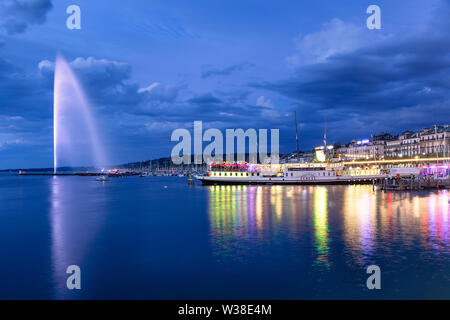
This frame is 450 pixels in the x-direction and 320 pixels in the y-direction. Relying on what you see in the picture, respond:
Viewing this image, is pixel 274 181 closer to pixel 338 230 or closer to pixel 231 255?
pixel 338 230

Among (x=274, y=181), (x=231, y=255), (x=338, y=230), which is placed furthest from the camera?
(x=274, y=181)

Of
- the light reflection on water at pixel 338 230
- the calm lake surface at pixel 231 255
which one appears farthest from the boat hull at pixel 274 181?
the calm lake surface at pixel 231 255

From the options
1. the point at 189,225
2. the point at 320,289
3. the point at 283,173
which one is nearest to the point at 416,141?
the point at 283,173

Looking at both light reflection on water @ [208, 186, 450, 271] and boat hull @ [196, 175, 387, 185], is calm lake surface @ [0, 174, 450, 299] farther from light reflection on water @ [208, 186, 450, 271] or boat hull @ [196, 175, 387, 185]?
boat hull @ [196, 175, 387, 185]

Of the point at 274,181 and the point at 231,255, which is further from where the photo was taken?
the point at 274,181

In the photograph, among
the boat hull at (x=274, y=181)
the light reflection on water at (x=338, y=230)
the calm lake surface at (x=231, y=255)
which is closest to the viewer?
the calm lake surface at (x=231, y=255)

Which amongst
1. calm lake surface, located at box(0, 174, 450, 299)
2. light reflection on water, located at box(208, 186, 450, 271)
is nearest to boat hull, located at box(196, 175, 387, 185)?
light reflection on water, located at box(208, 186, 450, 271)

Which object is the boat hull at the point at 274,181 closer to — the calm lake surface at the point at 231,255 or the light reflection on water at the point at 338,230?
the light reflection on water at the point at 338,230

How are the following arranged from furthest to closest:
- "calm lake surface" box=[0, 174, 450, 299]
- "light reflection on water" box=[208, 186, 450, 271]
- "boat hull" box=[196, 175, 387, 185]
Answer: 1. "boat hull" box=[196, 175, 387, 185]
2. "light reflection on water" box=[208, 186, 450, 271]
3. "calm lake surface" box=[0, 174, 450, 299]

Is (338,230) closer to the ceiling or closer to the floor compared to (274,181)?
closer to the floor

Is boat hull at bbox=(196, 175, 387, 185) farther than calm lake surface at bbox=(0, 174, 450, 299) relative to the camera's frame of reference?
Yes

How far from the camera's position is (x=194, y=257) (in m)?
25.3

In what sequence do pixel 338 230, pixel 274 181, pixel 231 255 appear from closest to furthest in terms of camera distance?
pixel 231 255 < pixel 338 230 < pixel 274 181

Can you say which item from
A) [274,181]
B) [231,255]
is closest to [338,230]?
[231,255]
